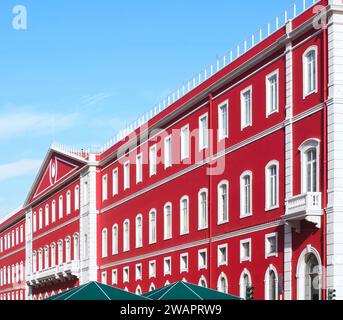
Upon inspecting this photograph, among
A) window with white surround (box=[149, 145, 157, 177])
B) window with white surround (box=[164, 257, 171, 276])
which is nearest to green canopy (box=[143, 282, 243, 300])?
window with white surround (box=[164, 257, 171, 276])

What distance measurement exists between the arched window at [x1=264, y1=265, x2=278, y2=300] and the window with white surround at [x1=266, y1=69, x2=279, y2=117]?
6.62 m

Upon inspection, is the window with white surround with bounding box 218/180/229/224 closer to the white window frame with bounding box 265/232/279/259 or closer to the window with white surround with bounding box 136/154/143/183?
the white window frame with bounding box 265/232/279/259

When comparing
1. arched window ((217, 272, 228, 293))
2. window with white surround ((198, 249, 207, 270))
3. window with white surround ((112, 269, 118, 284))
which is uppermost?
window with white surround ((198, 249, 207, 270))

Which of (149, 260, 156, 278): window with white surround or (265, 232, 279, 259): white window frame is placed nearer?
(265, 232, 279, 259): white window frame

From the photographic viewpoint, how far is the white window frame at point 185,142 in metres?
42.6

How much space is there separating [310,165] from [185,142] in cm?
1401

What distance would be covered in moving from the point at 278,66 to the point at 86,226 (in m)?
31.0

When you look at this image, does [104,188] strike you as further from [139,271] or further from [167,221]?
[167,221]

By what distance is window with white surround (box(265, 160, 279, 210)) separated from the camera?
106 ft

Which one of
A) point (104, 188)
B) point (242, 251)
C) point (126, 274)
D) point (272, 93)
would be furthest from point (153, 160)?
point (272, 93)

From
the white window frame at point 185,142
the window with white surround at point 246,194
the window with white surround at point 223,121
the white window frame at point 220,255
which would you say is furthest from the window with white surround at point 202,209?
the window with white surround at point 246,194

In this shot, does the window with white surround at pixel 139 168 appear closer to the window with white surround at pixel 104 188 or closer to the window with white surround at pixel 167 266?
the window with white surround at pixel 167 266

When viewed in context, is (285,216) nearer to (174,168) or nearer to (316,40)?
(316,40)
